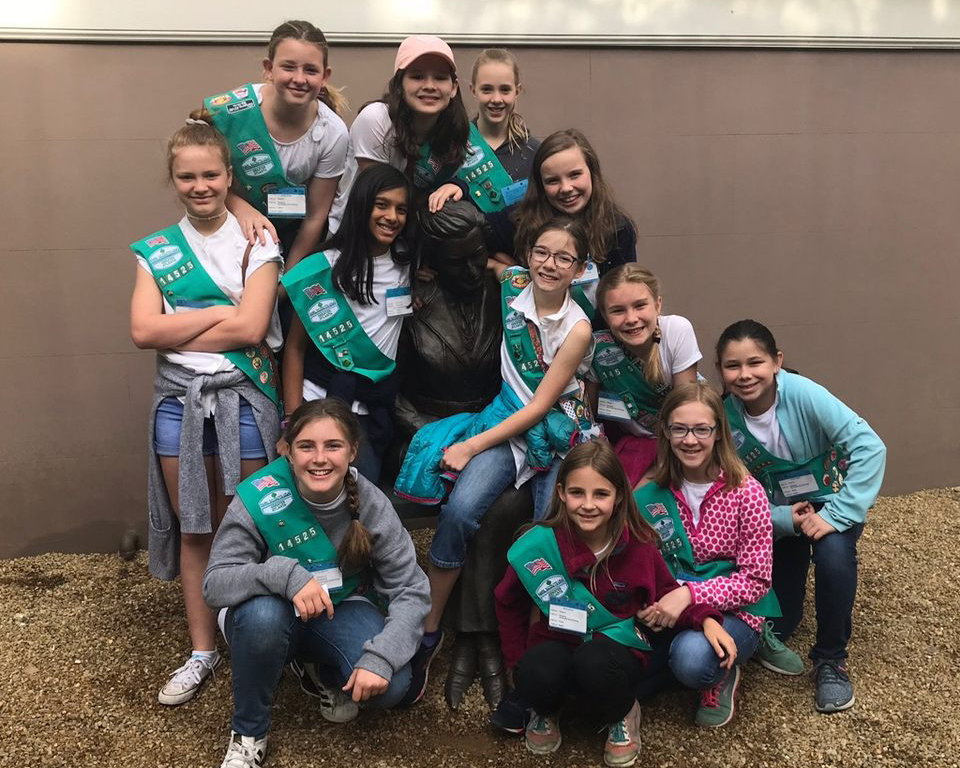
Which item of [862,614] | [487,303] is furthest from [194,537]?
[862,614]

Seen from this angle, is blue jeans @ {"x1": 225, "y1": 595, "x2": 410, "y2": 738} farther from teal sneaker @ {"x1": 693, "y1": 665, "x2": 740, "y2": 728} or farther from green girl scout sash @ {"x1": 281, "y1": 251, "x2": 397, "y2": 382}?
teal sneaker @ {"x1": 693, "y1": 665, "x2": 740, "y2": 728}

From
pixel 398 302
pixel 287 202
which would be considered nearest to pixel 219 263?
pixel 287 202

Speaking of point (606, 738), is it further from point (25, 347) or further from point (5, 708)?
point (25, 347)

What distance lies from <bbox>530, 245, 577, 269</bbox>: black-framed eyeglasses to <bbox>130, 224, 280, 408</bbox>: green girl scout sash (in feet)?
3.54

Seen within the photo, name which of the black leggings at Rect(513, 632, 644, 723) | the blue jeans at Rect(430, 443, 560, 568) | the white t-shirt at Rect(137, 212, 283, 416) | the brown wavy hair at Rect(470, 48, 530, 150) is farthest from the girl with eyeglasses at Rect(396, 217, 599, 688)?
the white t-shirt at Rect(137, 212, 283, 416)

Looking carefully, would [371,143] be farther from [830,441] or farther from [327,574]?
[830,441]

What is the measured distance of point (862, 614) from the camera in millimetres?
3732

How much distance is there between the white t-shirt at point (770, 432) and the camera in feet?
10.4

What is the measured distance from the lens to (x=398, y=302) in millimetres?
3270

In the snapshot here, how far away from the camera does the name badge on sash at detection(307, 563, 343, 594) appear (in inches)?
109

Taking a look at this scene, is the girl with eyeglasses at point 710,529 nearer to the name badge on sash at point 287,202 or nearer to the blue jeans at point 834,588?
the blue jeans at point 834,588

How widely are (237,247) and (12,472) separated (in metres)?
2.19

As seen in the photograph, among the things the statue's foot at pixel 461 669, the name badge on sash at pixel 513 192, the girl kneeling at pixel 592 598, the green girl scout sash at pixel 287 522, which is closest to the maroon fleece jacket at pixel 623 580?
the girl kneeling at pixel 592 598

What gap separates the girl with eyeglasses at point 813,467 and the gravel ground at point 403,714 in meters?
0.19
